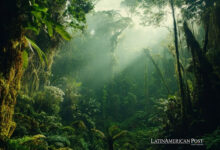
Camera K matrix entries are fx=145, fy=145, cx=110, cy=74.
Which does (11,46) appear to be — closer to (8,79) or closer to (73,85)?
(8,79)

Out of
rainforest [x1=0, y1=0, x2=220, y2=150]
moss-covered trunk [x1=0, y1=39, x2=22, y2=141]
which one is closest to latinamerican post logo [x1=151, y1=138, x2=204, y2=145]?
rainforest [x1=0, y1=0, x2=220, y2=150]

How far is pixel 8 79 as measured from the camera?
201 centimetres

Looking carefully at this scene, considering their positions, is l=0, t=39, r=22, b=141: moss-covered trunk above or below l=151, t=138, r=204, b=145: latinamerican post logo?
above

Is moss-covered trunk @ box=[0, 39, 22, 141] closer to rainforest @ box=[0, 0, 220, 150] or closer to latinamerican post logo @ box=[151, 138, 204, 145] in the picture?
rainforest @ box=[0, 0, 220, 150]

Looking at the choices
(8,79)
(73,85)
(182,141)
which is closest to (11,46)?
(8,79)

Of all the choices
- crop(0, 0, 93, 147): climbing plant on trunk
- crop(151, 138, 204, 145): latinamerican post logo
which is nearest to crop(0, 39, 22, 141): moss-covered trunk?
crop(0, 0, 93, 147): climbing plant on trunk

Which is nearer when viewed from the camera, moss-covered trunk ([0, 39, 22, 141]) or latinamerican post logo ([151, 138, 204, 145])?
moss-covered trunk ([0, 39, 22, 141])

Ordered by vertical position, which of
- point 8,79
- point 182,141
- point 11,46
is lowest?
point 182,141

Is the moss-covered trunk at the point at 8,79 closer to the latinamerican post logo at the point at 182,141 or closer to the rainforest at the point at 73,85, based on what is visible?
the rainforest at the point at 73,85

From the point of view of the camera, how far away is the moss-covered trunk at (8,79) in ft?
6.31

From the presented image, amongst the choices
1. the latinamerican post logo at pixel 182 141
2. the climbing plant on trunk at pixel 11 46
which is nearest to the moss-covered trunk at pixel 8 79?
the climbing plant on trunk at pixel 11 46

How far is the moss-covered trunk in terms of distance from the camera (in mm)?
1925

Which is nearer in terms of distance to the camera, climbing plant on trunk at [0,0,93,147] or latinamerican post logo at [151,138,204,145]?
climbing plant on trunk at [0,0,93,147]

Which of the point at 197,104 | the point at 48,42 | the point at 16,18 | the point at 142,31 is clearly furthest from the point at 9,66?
the point at 142,31
